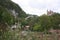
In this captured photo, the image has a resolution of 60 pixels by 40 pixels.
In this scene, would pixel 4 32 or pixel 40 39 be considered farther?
pixel 40 39

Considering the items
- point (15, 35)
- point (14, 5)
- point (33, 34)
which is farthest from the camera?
point (14, 5)

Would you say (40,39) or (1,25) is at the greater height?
(1,25)

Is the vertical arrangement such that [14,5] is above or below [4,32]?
above

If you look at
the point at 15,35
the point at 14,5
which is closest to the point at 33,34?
the point at 15,35

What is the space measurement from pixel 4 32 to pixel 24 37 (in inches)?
17.8

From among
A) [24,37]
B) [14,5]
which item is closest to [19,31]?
[24,37]

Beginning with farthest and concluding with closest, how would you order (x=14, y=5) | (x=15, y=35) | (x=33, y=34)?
(x=14, y=5) → (x=33, y=34) → (x=15, y=35)

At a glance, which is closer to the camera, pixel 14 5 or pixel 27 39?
pixel 27 39

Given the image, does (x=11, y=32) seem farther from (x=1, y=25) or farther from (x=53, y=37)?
(x=53, y=37)

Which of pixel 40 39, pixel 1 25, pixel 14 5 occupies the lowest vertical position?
pixel 40 39

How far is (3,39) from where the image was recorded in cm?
537

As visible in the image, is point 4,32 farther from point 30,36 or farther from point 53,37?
point 53,37

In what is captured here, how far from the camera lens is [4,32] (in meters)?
5.44

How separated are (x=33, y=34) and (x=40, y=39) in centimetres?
21
